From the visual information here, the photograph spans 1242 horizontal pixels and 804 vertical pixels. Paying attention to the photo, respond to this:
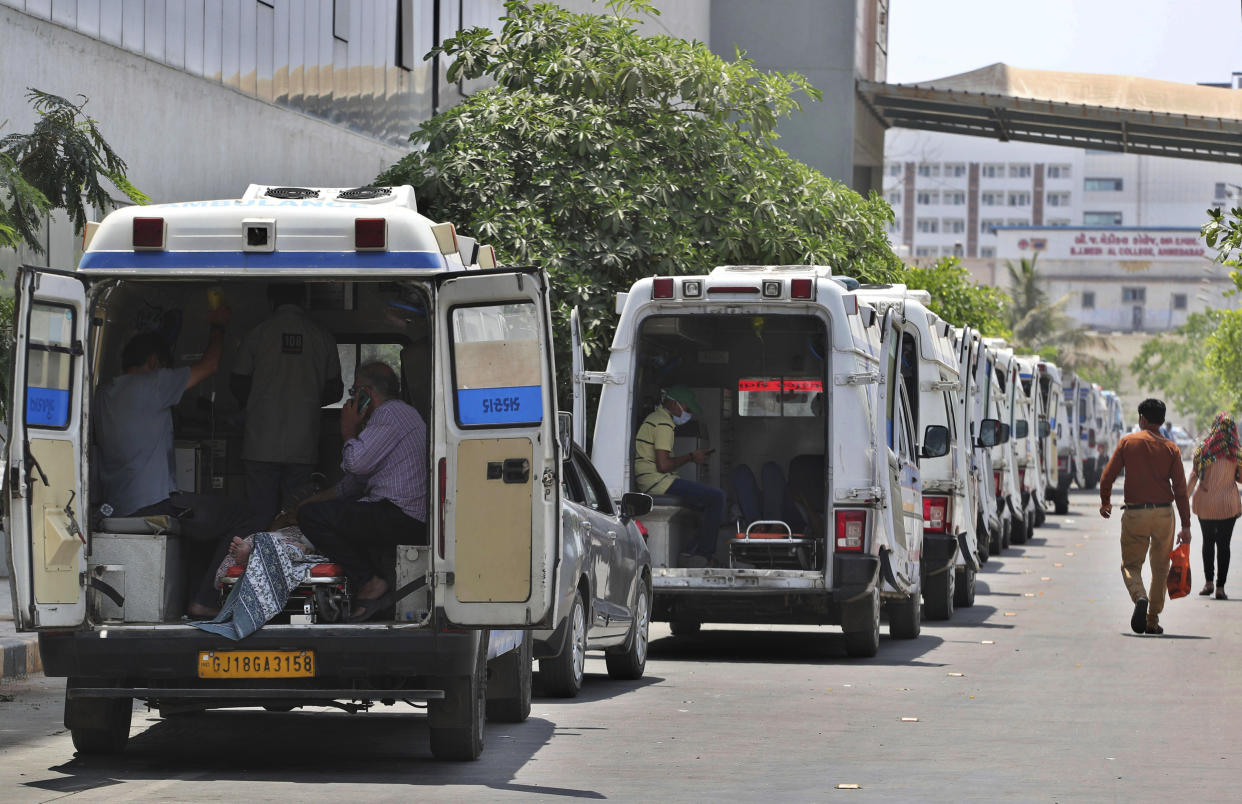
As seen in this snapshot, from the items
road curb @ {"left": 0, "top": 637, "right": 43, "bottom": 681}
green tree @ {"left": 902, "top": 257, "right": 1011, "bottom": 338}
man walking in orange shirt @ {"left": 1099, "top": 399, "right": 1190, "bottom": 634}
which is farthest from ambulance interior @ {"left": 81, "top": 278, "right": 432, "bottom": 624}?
green tree @ {"left": 902, "top": 257, "right": 1011, "bottom": 338}

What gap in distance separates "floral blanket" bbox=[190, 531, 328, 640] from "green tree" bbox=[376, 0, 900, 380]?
458 inches

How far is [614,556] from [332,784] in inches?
157

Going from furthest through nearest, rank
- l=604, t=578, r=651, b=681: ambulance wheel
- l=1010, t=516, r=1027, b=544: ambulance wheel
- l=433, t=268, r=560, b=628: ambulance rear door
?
l=1010, t=516, r=1027, b=544: ambulance wheel → l=604, t=578, r=651, b=681: ambulance wheel → l=433, t=268, r=560, b=628: ambulance rear door

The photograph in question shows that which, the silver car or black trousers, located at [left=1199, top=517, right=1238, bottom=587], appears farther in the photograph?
black trousers, located at [left=1199, top=517, right=1238, bottom=587]

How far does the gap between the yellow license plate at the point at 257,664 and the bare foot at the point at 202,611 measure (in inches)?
28.3

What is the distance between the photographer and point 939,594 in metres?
17.6

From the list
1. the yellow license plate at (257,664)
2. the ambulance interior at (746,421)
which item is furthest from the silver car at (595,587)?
the yellow license plate at (257,664)

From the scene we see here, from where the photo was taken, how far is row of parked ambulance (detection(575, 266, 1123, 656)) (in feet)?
44.2

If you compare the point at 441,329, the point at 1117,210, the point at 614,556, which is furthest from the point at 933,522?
the point at 1117,210

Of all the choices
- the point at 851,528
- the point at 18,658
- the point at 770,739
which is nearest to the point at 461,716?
the point at 770,739

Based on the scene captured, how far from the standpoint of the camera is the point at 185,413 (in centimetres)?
1091

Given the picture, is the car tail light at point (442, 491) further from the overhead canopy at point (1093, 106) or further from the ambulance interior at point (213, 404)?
the overhead canopy at point (1093, 106)

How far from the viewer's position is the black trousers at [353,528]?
30.7ft

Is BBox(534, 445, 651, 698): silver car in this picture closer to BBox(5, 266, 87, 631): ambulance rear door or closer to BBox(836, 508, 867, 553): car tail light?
BBox(836, 508, 867, 553): car tail light
